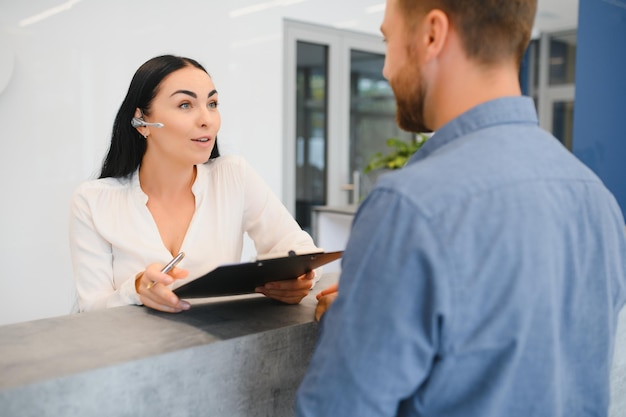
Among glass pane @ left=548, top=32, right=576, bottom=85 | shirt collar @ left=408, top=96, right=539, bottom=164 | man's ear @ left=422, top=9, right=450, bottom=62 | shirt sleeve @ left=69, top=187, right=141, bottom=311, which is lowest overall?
shirt sleeve @ left=69, top=187, right=141, bottom=311

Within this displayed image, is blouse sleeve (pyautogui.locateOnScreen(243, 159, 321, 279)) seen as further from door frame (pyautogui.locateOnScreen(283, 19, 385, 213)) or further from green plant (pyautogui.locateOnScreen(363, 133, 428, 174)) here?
green plant (pyautogui.locateOnScreen(363, 133, 428, 174))

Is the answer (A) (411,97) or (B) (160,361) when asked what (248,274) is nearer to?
(B) (160,361)

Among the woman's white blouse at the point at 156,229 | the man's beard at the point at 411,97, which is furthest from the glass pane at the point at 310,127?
the man's beard at the point at 411,97

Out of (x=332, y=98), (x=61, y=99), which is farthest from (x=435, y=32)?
(x=332, y=98)

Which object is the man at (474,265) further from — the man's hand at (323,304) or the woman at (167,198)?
the woman at (167,198)

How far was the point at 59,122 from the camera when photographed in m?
3.98

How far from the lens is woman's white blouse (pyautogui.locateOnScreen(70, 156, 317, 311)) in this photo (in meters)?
1.90

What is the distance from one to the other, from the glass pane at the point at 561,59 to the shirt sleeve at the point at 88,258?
6431 millimetres

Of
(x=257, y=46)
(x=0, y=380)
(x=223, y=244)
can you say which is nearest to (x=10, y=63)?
(x=257, y=46)

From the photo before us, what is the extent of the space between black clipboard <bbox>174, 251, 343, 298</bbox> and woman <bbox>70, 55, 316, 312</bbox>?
637 mm

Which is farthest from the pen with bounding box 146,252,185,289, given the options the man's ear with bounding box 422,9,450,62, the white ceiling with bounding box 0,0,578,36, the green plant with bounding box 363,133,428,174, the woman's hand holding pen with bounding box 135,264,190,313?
the green plant with bounding box 363,133,428,174

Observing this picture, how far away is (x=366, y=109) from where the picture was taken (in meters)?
5.91

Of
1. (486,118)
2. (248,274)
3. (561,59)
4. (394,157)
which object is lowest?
(248,274)

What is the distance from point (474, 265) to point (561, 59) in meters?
7.14
